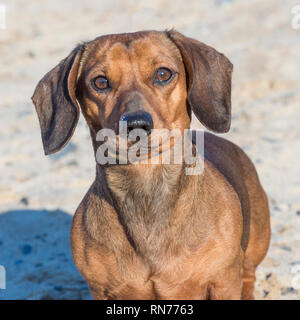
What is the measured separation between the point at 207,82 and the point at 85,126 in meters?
3.87

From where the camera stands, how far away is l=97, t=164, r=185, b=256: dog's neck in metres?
3.37

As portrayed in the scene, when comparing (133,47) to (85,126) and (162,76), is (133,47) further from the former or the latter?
(85,126)

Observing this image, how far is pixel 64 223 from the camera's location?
5.44 meters

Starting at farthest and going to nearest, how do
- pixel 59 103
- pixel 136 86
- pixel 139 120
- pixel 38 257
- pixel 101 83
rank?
pixel 38 257 < pixel 59 103 < pixel 101 83 < pixel 136 86 < pixel 139 120

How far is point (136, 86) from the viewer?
3.20 metres

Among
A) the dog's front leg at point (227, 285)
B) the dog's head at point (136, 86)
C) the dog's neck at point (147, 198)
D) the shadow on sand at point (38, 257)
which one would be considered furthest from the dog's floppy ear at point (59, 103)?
the shadow on sand at point (38, 257)

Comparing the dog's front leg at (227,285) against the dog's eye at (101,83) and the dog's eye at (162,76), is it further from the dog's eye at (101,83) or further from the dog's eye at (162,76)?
the dog's eye at (101,83)

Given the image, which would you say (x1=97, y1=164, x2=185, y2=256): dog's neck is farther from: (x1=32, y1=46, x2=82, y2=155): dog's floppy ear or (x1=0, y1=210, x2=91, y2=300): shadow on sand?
(x1=0, y1=210, x2=91, y2=300): shadow on sand


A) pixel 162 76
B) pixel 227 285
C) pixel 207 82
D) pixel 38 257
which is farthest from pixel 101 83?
pixel 38 257

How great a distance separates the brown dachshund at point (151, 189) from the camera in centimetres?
328

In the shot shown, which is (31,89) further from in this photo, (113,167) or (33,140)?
(113,167)

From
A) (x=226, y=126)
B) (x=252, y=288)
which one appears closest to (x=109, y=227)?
(x=226, y=126)

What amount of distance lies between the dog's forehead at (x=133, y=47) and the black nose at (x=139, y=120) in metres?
0.38

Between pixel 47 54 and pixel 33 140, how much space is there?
286cm
